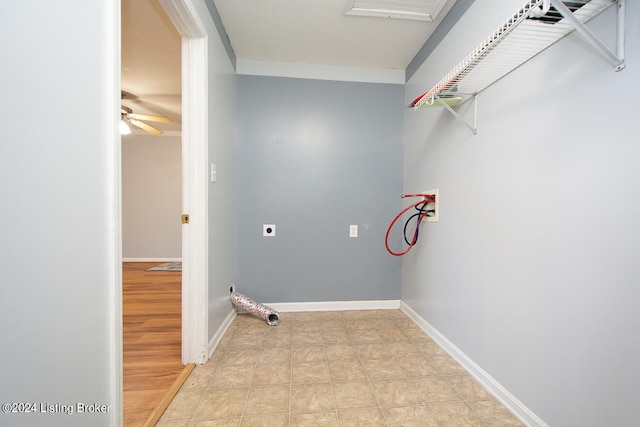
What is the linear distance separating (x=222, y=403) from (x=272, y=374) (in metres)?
0.31

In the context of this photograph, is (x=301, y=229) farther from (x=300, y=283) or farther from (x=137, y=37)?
(x=137, y=37)

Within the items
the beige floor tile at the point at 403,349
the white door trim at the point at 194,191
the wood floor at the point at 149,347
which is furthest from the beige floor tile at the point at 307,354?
the wood floor at the point at 149,347

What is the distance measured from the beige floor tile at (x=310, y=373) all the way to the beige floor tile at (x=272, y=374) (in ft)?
0.13

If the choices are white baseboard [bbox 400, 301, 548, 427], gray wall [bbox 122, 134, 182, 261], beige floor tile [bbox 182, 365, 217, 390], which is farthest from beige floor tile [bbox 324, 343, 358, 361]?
gray wall [bbox 122, 134, 182, 261]

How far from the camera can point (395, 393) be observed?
4.35 ft

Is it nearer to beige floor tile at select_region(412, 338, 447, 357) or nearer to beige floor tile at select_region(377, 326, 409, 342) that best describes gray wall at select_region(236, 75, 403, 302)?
beige floor tile at select_region(377, 326, 409, 342)

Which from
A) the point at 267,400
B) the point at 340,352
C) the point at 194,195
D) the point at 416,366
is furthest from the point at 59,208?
the point at 416,366

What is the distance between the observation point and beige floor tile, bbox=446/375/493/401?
1308 mm

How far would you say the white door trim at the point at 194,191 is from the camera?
150 cm

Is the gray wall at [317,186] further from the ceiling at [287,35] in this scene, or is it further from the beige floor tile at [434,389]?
the beige floor tile at [434,389]

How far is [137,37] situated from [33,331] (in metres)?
2.41

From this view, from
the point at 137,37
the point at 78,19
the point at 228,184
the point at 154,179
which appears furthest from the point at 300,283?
the point at 154,179

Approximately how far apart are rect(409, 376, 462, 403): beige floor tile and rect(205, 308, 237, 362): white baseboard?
1.32m

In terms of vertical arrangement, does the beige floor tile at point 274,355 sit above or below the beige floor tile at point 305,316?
above
